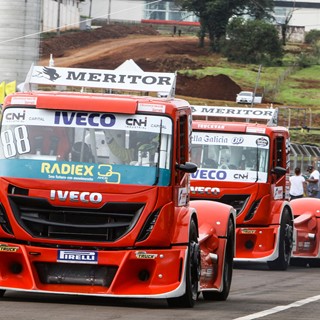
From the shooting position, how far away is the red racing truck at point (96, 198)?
13.4 m

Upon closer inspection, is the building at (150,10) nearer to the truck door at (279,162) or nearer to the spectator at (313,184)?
the spectator at (313,184)

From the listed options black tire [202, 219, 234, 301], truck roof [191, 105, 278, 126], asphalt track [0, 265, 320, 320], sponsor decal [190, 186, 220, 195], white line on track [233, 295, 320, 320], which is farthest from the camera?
truck roof [191, 105, 278, 126]

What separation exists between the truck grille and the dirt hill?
273ft

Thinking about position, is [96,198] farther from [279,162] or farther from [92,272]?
[279,162]

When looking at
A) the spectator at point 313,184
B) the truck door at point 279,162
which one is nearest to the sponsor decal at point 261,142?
the truck door at point 279,162

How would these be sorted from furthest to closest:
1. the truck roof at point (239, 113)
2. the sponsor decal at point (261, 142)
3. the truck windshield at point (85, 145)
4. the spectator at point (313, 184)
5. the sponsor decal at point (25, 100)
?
the spectator at point (313, 184), the truck roof at point (239, 113), the sponsor decal at point (261, 142), the sponsor decal at point (25, 100), the truck windshield at point (85, 145)

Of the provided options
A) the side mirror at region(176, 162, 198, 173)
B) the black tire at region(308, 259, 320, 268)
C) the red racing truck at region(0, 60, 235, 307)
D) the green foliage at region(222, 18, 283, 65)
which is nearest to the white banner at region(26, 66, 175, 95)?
the red racing truck at region(0, 60, 235, 307)

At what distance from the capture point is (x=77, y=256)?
13.4 meters

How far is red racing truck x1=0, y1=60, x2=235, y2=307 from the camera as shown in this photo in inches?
527

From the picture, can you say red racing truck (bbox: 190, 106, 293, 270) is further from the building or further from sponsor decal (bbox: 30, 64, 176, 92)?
the building

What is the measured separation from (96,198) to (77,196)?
0.19 m

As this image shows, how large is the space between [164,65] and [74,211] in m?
97.4

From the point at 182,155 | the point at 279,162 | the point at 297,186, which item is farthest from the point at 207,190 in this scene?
the point at 297,186

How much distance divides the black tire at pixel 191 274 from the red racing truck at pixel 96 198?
1cm
